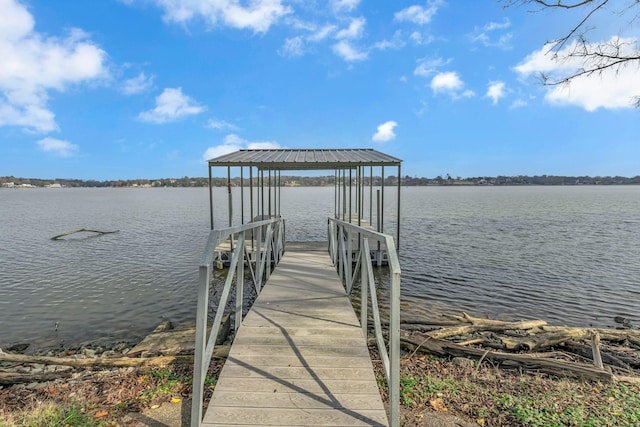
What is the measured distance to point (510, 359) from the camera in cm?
387

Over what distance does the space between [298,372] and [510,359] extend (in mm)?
2257

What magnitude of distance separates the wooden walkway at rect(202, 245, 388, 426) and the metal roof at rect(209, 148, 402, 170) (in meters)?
5.64

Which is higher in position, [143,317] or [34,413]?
[34,413]

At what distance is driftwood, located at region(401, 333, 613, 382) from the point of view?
3.53 meters

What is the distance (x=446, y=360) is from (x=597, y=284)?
833 centimetres

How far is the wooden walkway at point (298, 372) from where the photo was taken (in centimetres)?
261

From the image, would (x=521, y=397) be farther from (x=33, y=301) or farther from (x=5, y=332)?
(x=33, y=301)

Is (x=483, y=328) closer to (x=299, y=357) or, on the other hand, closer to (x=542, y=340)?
(x=542, y=340)

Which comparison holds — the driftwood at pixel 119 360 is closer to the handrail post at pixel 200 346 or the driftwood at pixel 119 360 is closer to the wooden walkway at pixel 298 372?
the wooden walkway at pixel 298 372

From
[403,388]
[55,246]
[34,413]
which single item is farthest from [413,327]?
[55,246]

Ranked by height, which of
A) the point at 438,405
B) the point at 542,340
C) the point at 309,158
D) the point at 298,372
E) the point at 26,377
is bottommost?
the point at 26,377

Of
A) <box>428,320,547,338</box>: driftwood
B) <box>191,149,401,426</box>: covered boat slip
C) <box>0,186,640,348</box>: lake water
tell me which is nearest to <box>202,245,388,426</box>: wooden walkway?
<box>191,149,401,426</box>: covered boat slip

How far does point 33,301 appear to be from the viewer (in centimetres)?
847

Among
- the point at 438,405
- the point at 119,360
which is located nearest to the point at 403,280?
the point at 438,405
